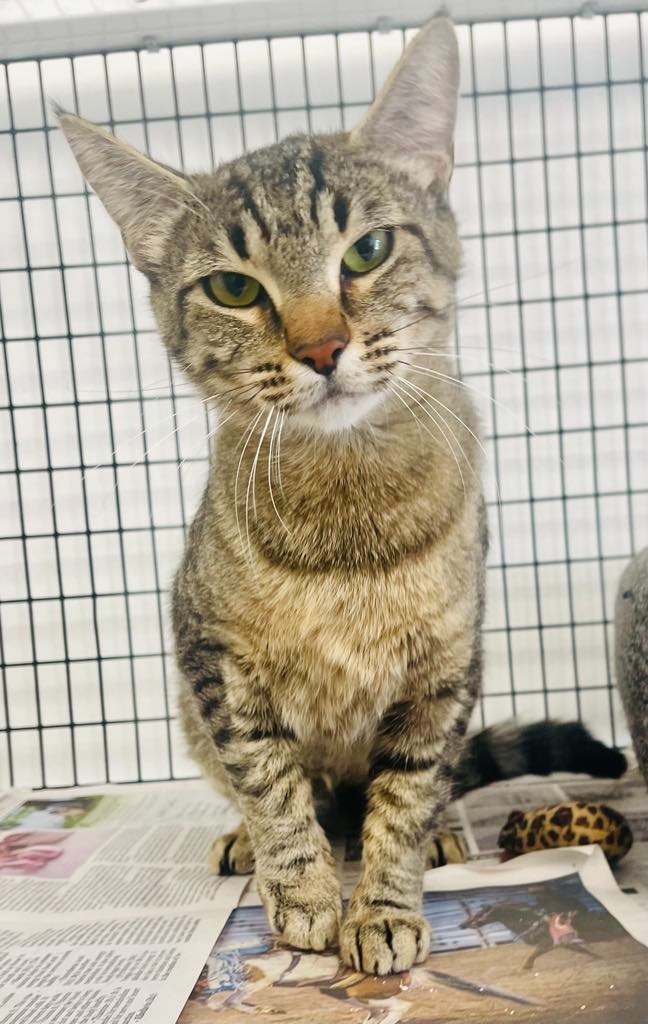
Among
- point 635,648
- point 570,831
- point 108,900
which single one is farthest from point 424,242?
point 108,900

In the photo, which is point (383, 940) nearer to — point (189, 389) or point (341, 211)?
point (189, 389)

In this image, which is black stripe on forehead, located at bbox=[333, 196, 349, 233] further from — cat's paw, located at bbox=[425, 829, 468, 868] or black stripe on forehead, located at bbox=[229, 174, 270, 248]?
cat's paw, located at bbox=[425, 829, 468, 868]

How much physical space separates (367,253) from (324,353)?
0.55 ft

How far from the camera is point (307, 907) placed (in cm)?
93

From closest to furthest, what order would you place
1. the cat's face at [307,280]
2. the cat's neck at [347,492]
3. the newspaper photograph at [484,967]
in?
the newspaper photograph at [484,967]
the cat's face at [307,280]
the cat's neck at [347,492]

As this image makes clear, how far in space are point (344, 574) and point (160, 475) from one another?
1.54 feet

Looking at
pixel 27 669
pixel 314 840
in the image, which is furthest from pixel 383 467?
pixel 27 669

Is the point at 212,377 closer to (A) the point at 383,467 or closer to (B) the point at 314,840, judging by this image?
(A) the point at 383,467

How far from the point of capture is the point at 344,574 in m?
0.99

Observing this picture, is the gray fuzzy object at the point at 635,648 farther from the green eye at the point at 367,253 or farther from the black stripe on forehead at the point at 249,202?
the black stripe on forehead at the point at 249,202

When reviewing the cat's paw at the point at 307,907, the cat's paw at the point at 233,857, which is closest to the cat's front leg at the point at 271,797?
the cat's paw at the point at 307,907

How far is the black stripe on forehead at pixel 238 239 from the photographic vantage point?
96cm

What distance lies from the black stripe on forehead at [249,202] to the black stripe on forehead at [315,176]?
5 cm

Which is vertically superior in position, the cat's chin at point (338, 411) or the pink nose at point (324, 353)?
the pink nose at point (324, 353)
